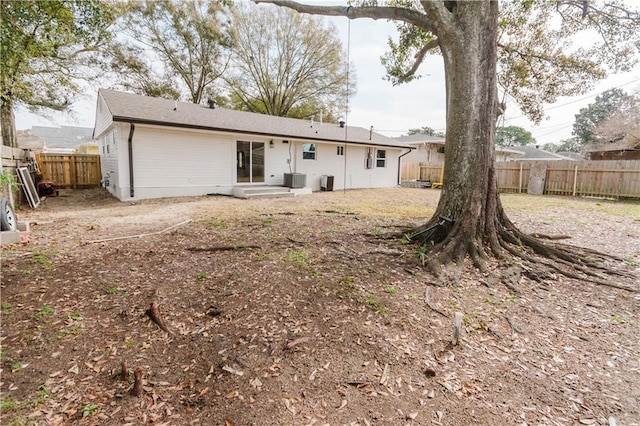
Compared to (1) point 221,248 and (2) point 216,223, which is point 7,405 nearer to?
(1) point 221,248

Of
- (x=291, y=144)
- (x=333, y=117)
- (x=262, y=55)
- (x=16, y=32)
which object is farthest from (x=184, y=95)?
(x=16, y=32)

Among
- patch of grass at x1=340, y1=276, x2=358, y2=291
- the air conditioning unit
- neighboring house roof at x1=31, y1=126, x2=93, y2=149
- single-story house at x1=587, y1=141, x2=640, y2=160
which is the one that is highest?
neighboring house roof at x1=31, y1=126, x2=93, y2=149

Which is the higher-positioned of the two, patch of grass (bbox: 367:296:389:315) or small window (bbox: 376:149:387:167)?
small window (bbox: 376:149:387:167)

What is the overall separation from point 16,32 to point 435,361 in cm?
657

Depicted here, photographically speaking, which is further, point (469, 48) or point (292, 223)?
point (292, 223)

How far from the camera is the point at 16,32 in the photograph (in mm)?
4070

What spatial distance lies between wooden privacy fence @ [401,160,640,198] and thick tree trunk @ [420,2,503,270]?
10217 millimetres

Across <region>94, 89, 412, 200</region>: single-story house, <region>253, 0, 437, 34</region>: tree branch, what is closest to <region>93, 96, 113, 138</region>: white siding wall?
<region>94, 89, 412, 200</region>: single-story house

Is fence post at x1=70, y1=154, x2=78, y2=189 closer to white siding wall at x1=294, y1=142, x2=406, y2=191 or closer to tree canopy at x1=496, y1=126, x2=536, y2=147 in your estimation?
white siding wall at x1=294, y1=142, x2=406, y2=191

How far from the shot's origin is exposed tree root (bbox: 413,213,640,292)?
402 cm

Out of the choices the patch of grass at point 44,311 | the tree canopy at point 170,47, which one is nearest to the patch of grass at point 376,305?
the patch of grass at point 44,311

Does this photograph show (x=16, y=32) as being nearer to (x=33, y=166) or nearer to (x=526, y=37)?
(x=33, y=166)

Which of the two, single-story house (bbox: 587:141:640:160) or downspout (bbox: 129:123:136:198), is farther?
single-story house (bbox: 587:141:640:160)

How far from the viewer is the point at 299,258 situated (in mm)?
4246
